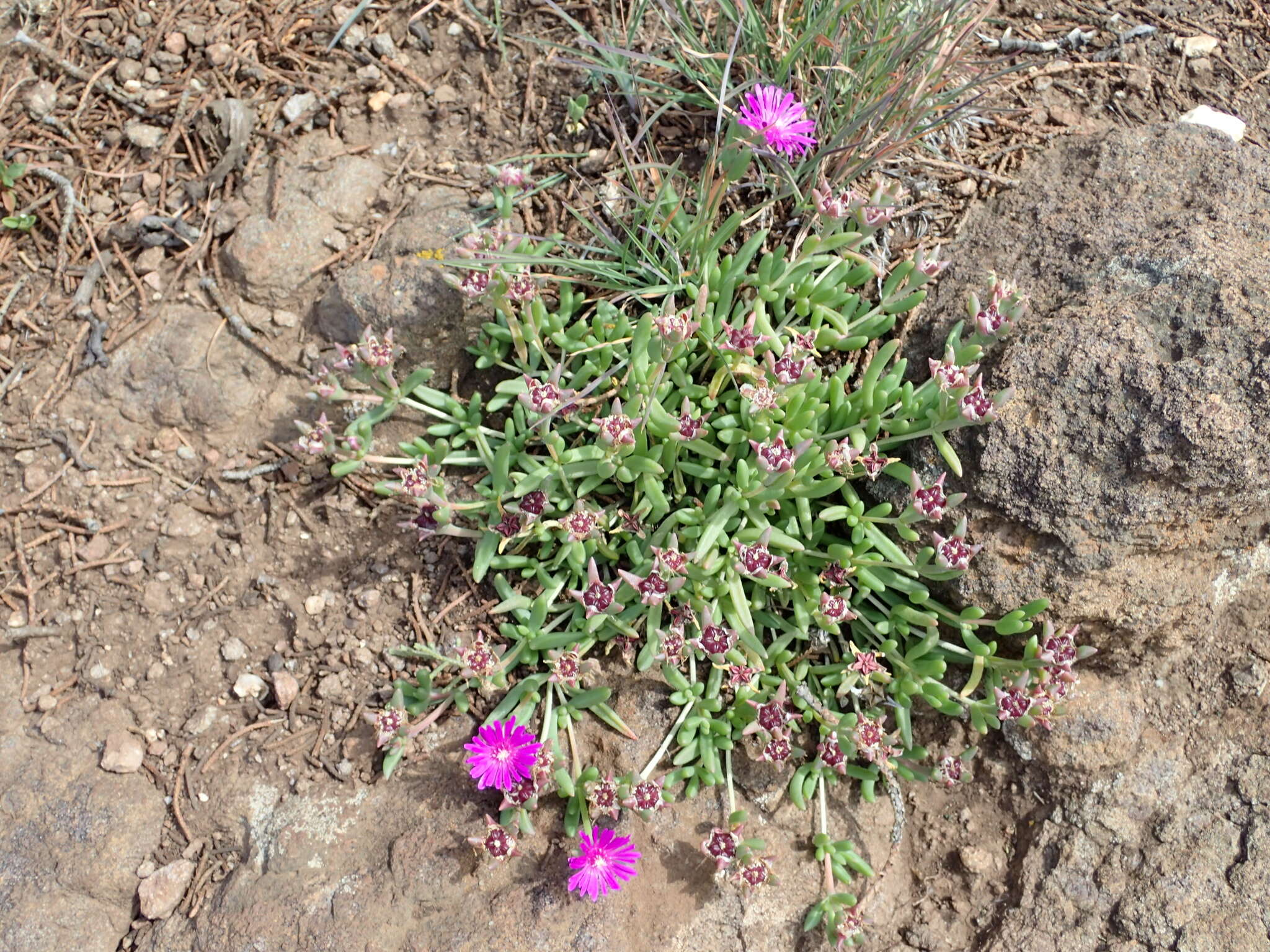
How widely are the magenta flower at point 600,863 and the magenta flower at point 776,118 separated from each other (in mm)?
2425

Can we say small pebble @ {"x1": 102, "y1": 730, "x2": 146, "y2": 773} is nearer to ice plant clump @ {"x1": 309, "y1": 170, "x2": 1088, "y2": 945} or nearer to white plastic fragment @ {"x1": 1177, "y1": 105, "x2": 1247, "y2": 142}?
ice plant clump @ {"x1": 309, "y1": 170, "x2": 1088, "y2": 945}

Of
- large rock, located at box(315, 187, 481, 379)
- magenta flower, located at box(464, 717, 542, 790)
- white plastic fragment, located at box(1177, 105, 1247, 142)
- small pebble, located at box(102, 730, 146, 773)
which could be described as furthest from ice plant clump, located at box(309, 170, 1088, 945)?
white plastic fragment, located at box(1177, 105, 1247, 142)

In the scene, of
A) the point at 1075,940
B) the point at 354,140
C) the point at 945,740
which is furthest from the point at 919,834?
the point at 354,140

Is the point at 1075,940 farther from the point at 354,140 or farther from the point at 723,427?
the point at 354,140

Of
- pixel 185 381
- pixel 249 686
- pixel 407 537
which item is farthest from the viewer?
pixel 185 381

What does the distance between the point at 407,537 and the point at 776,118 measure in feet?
7.09

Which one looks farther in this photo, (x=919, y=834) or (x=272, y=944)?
(x=919, y=834)

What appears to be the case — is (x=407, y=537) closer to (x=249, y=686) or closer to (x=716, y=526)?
(x=249, y=686)

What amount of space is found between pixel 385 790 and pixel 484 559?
0.92 meters

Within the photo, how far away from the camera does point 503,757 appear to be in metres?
3.05

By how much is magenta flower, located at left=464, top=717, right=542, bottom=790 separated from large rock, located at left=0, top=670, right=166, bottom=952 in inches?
50.4

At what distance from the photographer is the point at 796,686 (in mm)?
3387

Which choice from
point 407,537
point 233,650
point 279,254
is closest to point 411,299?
point 279,254

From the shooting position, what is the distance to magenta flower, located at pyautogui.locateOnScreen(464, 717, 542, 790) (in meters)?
3.03
